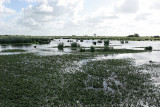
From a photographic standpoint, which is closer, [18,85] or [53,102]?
[53,102]

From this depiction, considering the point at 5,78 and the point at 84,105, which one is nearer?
the point at 84,105

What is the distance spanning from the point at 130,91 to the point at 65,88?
264 inches

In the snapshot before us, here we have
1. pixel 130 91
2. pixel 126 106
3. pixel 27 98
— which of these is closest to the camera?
pixel 126 106

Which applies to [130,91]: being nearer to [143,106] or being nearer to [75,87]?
[143,106]

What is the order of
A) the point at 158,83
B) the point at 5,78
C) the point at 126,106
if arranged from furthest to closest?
the point at 5,78 < the point at 158,83 < the point at 126,106

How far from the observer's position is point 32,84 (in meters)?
17.8

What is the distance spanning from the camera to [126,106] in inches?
485

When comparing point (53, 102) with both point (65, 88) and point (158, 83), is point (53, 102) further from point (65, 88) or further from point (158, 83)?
point (158, 83)

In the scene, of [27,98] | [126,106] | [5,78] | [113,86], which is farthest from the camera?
[5,78]

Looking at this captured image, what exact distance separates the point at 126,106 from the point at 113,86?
16.6 ft

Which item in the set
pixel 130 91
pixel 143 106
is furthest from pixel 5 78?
pixel 143 106

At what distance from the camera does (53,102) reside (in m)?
13.1

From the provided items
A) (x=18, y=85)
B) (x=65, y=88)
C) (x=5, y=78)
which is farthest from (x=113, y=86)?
(x=5, y=78)

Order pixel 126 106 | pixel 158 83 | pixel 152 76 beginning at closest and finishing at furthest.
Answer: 1. pixel 126 106
2. pixel 158 83
3. pixel 152 76
